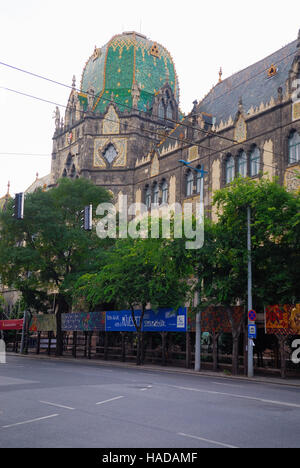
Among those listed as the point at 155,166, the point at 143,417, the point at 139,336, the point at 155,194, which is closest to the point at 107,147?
the point at 155,166

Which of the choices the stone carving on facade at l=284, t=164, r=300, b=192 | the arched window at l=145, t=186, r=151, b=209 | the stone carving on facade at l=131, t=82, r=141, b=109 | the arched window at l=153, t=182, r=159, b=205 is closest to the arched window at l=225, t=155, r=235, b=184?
the stone carving on facade at l=284, t=164, r=300, b=192

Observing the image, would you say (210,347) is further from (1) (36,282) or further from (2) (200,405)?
(2) (200,405)

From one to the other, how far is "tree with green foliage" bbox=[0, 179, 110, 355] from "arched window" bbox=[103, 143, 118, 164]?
12747 mm

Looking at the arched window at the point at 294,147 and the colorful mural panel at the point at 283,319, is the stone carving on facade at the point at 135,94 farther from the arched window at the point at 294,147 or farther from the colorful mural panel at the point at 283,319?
the colorful mural panel at the point at 283,319

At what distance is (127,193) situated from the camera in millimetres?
52000

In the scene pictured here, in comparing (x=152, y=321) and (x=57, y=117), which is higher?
(x=57, y=117)

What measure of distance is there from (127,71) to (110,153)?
31.6 ft

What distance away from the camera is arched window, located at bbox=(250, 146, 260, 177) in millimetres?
37000

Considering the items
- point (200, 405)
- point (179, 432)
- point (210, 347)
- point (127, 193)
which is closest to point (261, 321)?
point (210, 347)

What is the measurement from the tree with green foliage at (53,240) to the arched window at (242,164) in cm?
1077

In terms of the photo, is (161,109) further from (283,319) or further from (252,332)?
(283,319)

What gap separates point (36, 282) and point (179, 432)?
107ft

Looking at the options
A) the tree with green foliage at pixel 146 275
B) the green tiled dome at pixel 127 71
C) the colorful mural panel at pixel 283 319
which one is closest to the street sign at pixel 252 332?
the colorful mural panel at pixel 283 319

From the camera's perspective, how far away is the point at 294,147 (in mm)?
34250
